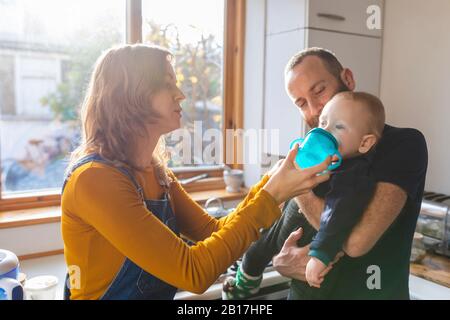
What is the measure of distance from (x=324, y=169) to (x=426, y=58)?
1.58m

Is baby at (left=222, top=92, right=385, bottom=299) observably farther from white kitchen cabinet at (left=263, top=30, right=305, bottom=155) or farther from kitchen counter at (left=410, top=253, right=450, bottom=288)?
white kitchen cabinet at (left=263, top=30, right=305, bottom=155)

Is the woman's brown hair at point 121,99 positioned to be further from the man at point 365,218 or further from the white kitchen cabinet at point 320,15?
the white kitchen cabinet at point 320,15

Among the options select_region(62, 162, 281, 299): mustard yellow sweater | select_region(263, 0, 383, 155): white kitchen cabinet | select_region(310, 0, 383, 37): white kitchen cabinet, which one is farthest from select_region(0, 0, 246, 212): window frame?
select_region(62, 162, 281, 299): mustard yellow sweater

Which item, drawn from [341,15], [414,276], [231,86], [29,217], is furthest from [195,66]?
[414,276]

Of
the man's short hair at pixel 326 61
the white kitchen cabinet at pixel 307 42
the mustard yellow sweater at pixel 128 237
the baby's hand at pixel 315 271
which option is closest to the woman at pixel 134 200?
the mustard yellow sweater at pixel 128 237

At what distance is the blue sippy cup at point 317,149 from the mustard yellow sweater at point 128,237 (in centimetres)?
12

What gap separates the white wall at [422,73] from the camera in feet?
6.65

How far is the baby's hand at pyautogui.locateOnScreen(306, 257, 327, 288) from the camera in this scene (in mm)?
895

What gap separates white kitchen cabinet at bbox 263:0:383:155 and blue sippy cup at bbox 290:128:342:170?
1237mm

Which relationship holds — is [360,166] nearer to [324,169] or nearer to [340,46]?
[324,169]

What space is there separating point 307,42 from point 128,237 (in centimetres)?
158

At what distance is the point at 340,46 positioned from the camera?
7.12ft

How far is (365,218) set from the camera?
0.88 meters
